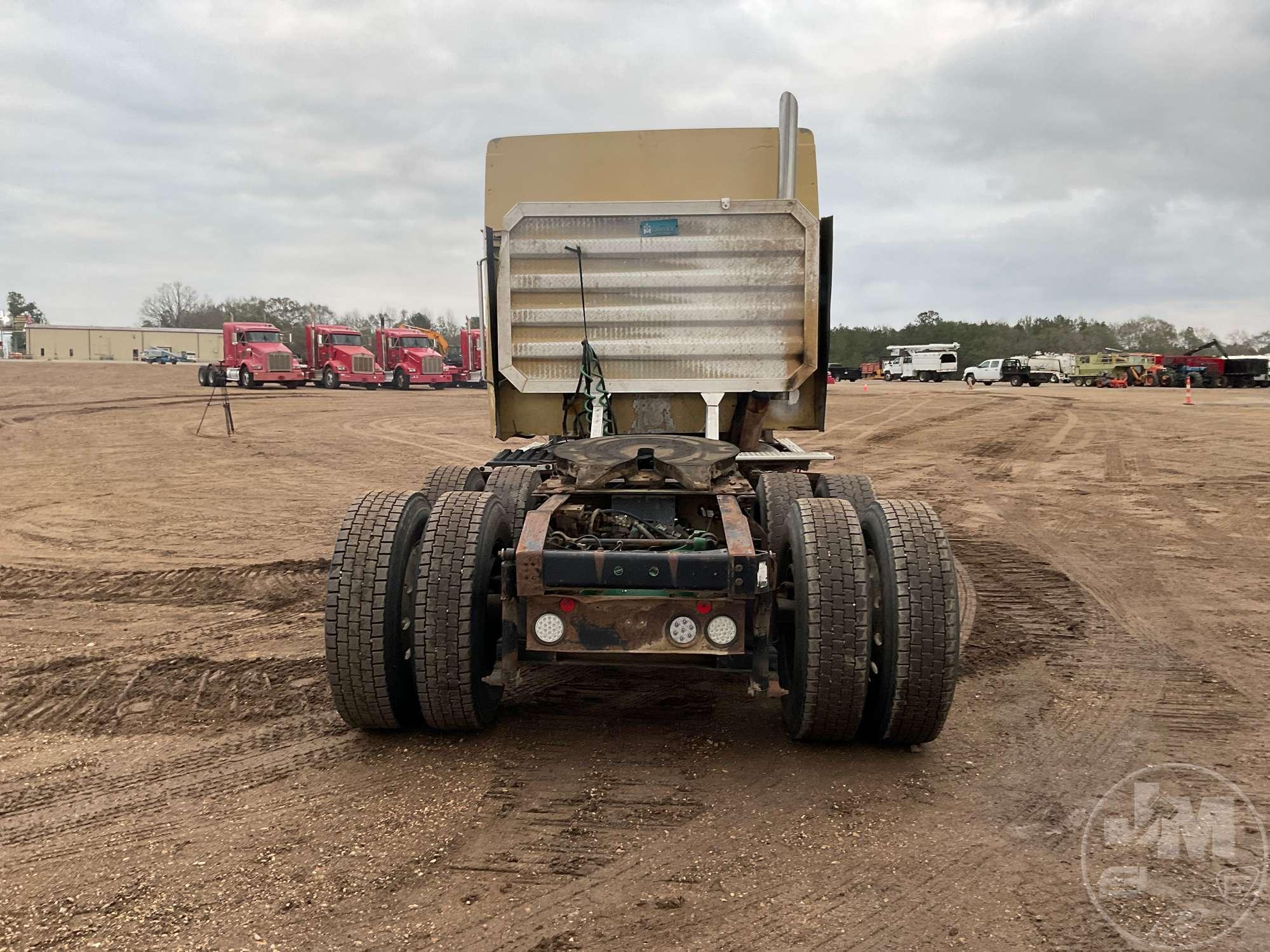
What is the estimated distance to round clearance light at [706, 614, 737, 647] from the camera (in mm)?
4004

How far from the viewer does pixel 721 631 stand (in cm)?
401

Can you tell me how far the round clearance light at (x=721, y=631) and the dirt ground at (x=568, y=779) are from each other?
61cm

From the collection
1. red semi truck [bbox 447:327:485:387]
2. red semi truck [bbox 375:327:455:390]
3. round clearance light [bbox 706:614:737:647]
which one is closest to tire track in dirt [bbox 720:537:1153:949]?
round clearance light [bbox 706:614:737:647]

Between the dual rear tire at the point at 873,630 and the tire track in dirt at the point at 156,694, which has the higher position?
the dual rear tire at the point at 873,630

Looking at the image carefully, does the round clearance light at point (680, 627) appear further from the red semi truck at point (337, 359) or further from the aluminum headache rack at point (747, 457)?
the red semi truck at point (337, 359)

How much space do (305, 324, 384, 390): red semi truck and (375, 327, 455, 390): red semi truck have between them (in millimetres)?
1126

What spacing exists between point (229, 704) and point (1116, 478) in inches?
527

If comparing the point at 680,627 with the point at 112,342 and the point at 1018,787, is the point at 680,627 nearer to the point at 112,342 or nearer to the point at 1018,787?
the point at 1018,787

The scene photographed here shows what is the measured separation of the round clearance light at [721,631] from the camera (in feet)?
13.1

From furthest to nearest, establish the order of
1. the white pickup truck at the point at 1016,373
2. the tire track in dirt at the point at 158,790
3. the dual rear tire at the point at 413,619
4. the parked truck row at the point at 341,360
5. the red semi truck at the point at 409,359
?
the white pickup truck at the point at 1016,373
the red semi truck at the point at 409,359
the parked truck row at the point at 341,360
the dual rear tire at the point at 413,619
the tire track in dirt at the point at 158,790

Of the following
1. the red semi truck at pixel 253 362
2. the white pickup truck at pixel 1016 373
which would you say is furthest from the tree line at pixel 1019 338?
the red semi truck at pixel 253 362

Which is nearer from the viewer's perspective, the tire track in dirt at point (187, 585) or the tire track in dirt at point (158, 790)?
the tire track in dirt at point (158, 790)

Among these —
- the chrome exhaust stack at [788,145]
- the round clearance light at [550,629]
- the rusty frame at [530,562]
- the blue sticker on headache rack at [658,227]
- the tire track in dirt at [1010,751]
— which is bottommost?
the tire track in dirt at [1010,751]

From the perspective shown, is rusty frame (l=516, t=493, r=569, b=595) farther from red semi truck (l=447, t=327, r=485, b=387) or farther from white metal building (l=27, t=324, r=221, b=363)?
white metal building (l=27, t=324, r=221, b=363)
